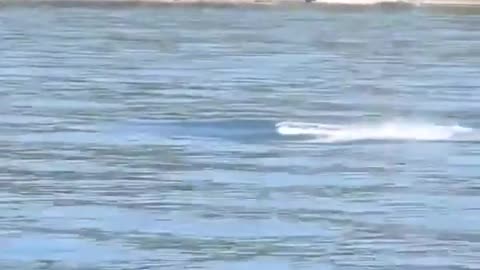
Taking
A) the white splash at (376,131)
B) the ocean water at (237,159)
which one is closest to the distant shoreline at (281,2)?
the ocean water at (237,159)

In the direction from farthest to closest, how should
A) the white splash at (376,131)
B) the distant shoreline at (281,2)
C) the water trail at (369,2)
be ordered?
the water trail at (369,2) → the distant shoreline at (281,2) → the white splash at (376,131)

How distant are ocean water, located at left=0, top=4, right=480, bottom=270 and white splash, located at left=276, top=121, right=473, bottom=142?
0.05 m

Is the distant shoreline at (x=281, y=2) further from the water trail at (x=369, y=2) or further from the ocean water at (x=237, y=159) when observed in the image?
the ocean water at (x=237, y=159)

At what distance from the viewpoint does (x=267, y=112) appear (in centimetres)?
3378

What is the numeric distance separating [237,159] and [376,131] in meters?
4.58

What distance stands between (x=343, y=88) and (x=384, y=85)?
182cm

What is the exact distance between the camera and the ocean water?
63.1 feet

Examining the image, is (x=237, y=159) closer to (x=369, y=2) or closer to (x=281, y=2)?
(x=281, y=2)

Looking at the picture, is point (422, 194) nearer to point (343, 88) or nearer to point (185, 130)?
point (185, 130)

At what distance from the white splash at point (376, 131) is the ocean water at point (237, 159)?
0.15ft

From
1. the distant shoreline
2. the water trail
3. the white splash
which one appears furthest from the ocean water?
the water trail

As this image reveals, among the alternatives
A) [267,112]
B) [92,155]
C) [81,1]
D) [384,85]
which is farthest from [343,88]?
[81,1]

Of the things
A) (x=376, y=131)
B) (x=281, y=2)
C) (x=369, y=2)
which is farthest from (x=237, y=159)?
(x=369, y=2)

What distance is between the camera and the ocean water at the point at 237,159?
1922cm
